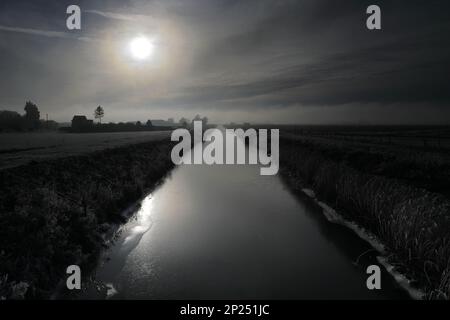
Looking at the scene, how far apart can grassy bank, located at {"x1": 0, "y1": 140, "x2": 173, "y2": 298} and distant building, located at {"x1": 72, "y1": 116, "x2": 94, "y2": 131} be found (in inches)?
4767

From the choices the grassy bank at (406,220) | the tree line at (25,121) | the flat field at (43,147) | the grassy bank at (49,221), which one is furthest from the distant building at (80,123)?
the grassy bank at (406,220)

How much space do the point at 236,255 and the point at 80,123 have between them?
14104 cm

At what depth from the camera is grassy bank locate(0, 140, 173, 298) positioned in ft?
25.0

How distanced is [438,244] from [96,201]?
1342 centimetres

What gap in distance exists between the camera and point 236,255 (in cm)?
1093

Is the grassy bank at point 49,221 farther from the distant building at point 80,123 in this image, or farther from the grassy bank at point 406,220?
the distant building at point 80,123

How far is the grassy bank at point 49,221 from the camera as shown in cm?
761

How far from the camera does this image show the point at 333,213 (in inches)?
629

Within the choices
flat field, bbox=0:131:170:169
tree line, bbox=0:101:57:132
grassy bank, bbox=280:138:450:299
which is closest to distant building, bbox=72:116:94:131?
tree line, bbox=0:101:57:132

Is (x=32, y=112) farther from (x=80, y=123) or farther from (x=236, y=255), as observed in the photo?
(x=236, y=255)

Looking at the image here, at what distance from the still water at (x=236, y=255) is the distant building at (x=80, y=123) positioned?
124273 millimetres

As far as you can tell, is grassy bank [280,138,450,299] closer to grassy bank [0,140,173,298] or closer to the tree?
grassy bank [0,140,173,298]
